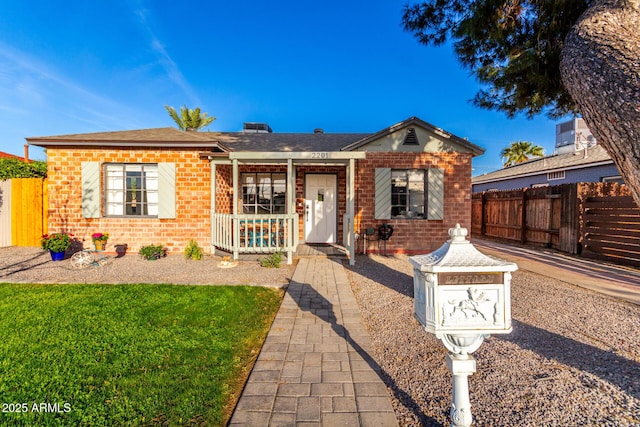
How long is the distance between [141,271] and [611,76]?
26.5ft

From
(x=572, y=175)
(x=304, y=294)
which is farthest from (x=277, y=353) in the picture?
(x=572, y=175)

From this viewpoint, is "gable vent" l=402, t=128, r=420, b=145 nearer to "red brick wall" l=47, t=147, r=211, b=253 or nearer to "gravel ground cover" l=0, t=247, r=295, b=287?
"gravel ground cover" l=0, t=247, r=295, b=287

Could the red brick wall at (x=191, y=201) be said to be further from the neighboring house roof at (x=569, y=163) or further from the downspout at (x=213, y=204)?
the neighboring house roof at (x=569, y=163)

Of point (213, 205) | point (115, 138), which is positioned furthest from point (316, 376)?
point (115, 138)

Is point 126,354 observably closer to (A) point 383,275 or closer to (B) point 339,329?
→ (B) point 339,329

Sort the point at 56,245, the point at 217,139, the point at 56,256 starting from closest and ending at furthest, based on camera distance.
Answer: the point at 56,245 → the point at 56,256 → the point at 217,139

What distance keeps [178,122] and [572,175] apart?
28.0 metres

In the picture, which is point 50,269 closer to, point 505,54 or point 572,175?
point 505,54

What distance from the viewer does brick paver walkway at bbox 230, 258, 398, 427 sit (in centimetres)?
203

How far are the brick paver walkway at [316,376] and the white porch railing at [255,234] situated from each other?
3.15 metres

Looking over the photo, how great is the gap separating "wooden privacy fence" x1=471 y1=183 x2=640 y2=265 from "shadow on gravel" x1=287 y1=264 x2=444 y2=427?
25.8ft

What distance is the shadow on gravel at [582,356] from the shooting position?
255 centimetres

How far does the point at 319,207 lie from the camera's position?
9.61m

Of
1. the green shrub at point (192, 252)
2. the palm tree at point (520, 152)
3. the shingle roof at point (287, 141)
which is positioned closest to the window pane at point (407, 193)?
the shingle roof at point (287, 141)
